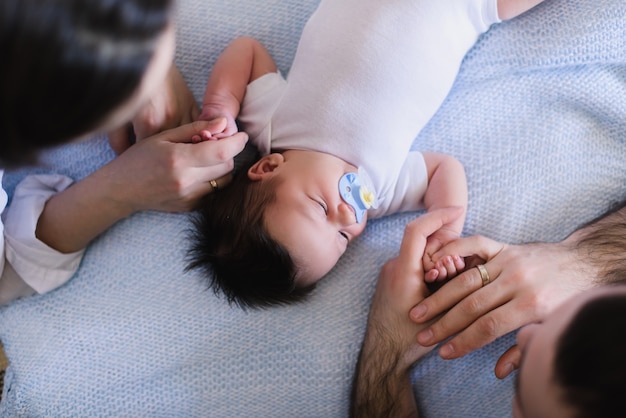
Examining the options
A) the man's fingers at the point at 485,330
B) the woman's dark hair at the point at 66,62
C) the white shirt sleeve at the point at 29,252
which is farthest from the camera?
the white shirt sleeve at the point at 29,252

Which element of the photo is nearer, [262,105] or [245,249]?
[245,249]

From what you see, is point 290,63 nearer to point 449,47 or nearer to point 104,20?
point 449,47

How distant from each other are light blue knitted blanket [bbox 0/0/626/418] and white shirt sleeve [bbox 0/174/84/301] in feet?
0.13

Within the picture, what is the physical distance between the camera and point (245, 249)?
1049 millimetres

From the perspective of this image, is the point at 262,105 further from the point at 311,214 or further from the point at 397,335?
the point at 397,335

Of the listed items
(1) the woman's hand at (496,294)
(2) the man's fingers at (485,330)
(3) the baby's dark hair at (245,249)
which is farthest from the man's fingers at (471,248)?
(3) the baby's dark hair at (245,249)

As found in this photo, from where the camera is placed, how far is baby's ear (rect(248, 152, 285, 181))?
43.4 inches

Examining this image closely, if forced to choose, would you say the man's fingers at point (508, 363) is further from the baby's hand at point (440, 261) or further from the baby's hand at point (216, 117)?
the baby's hand at point (216, 117)

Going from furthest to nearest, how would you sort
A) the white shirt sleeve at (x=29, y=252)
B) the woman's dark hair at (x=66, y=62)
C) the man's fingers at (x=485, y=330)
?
the white shirt sleeve at (x=29, y=252), the man's fingers at (x=485, y=330), the woman's dark hair at (x=66, y=62)

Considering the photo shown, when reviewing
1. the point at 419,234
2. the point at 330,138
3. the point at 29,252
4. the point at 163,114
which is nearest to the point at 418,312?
the point at 419,234

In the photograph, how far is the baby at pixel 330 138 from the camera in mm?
1058

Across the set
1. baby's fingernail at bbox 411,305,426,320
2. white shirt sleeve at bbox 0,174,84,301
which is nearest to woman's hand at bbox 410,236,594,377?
baby's fingernail at bbox 411,305,426,320

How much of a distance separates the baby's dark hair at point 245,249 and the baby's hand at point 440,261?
0.27m

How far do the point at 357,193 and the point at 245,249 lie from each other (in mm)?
246
